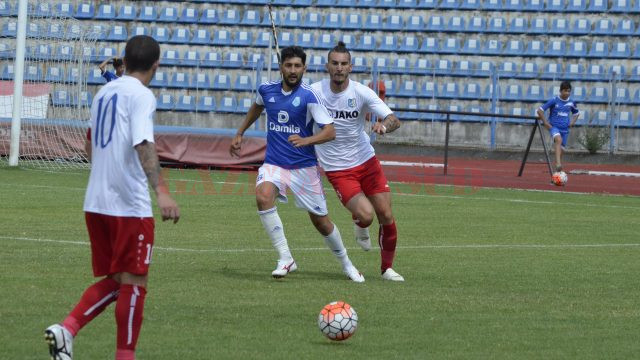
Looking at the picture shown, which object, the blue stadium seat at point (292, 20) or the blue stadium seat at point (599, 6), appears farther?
the blue stadium seat at point (292, 20)

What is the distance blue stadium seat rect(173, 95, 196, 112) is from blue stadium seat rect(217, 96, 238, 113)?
815 mm

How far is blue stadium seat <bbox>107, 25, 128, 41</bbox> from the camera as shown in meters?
37.8

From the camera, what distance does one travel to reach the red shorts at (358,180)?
465 inches

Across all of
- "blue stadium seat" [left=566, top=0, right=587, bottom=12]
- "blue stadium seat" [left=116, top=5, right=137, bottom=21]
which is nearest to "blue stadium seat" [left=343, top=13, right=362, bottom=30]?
"blue stadium seat" [left=566, top=0, right=587, bottom=12]

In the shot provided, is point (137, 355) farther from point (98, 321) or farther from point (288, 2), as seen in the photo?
point (288, 2)

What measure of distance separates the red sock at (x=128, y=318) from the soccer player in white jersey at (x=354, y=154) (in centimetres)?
517

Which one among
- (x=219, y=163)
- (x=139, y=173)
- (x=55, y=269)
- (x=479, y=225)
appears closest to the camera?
(x=139, y=173)

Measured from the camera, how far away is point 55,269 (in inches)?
432

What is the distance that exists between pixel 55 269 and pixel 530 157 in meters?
25.3

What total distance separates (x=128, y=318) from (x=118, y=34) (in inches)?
1264

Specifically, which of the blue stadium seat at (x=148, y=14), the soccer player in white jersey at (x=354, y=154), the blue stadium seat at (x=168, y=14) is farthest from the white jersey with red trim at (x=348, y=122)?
the blue stadium seat at (x=148, y=14)

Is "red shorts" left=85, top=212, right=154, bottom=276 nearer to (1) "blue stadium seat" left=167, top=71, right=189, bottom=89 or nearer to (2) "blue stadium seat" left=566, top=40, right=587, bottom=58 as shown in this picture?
(1) "blue stadium seat" left=167, top=71, right=189, bottom=89

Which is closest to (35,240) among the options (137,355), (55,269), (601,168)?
(55,269)

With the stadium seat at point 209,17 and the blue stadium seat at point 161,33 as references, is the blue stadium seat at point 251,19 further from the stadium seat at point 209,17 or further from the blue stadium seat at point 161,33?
the blue stadium seat at point 161,33
